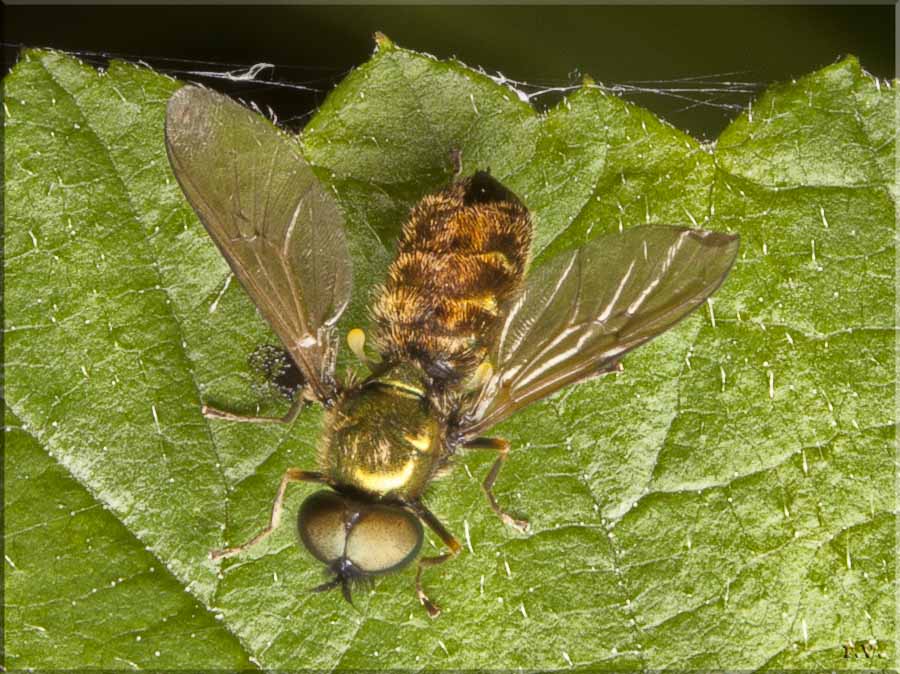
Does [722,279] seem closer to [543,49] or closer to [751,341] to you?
[751,341]

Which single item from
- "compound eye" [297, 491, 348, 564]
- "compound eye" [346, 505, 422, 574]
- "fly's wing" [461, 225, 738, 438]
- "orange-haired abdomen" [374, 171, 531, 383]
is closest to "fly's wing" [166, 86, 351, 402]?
"orange-haired abdomen" [374, 171, 531, 383]

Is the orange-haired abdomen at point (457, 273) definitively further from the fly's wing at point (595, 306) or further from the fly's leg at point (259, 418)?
the fly's leg at point (259, 418)

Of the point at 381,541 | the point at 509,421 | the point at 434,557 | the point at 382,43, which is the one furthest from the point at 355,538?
the point at 382,43

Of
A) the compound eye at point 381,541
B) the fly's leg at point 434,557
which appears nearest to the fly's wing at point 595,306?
the fly's leg at point 434,557

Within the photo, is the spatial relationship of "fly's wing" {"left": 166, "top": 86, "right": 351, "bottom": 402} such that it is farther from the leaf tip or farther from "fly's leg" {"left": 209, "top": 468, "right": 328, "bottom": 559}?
the leaf tip

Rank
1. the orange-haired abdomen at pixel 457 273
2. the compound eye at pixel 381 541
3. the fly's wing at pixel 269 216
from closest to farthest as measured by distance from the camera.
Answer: the compound eye at pixel 381 541 < the fly's wing at pixel 269 216 < the orange-haired abdomen at pixel 457 273

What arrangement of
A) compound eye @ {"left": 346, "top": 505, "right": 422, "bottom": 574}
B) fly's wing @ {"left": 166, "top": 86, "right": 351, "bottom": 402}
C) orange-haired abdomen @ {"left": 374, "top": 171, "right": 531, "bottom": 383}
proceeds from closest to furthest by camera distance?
compound eye @ {"left": 346, "top": 505, "right": 422, "bottom": 574}
fly's wing @ {"left": 166, "top": 86, "right": 351, "bottom": 402}
orange-haired abdomen @ {"left": 374, "top": 171, "right": 531, "bottom": 383}
